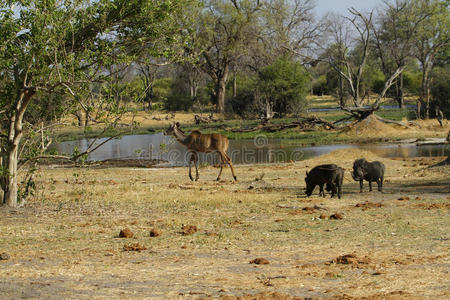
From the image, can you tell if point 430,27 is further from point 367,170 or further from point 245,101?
point 367,170

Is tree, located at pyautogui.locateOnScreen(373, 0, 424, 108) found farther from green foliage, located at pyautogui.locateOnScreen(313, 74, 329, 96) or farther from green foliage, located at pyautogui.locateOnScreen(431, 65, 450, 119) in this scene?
green foliage, located at pyautogui.locateOnScreen(313, 74, 329, 96)

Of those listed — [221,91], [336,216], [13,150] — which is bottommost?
[336,216]

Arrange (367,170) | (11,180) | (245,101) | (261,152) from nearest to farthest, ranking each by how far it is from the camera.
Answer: (11,180) → (367,170) → (261,152) → (245,101)

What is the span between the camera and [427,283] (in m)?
7.00

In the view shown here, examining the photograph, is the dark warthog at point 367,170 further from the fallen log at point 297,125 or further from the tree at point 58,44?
the fallen log at point 297,125

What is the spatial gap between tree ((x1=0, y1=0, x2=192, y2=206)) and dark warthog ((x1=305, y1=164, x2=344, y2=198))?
4.69 m

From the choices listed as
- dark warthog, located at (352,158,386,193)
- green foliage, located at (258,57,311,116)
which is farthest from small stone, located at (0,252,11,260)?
green foliage, located at (258,57,311,116)

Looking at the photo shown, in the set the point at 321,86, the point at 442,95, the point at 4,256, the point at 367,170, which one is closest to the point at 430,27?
the point at 442,95

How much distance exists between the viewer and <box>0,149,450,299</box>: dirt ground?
7.09 metres

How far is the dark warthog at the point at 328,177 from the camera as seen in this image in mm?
14406

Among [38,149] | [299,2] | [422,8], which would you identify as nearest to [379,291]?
[38,149]

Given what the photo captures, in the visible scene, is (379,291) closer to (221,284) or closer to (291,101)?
(221,284)

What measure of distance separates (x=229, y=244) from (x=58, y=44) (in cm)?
511

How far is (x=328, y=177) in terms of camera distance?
1446cm
